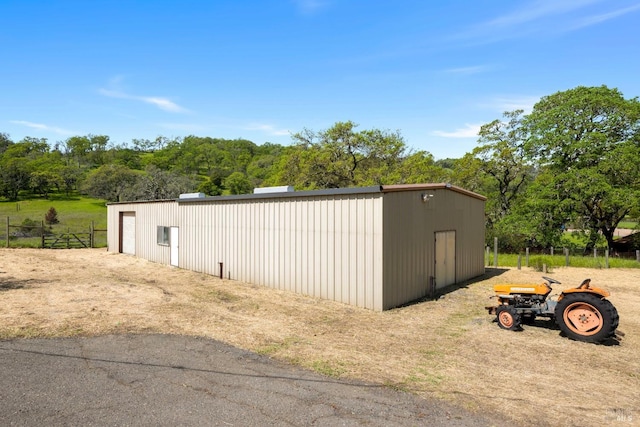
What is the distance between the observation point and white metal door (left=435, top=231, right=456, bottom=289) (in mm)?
13086

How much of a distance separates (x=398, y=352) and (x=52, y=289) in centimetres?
1102

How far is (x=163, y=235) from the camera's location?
19.6m

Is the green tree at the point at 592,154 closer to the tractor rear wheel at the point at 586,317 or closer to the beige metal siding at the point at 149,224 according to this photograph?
the tractor rear wheel at the point at 586,317

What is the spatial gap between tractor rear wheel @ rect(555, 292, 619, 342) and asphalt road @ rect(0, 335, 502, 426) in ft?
14.5

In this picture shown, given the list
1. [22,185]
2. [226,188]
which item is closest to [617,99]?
[226,188]

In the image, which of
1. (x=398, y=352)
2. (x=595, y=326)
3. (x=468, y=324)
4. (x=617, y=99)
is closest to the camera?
(x=398, y=352)

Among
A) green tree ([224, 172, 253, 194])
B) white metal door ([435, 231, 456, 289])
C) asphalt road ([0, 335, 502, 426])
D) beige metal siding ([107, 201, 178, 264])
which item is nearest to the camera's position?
asphalt road ([0, 335, 502, 426])

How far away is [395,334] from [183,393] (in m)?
4.60

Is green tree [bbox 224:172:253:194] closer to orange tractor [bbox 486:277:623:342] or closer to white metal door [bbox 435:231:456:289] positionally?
white metal door [bbox 435:231:456:289]

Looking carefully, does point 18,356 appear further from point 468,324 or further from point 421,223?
point 421,223

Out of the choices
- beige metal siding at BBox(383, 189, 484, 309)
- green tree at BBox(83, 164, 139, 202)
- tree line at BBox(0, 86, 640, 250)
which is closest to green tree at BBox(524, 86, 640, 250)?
tree line at BBox(0, 86, 640, 250)

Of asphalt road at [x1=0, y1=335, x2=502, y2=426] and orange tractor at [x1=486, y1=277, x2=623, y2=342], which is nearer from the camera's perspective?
asphalt road at [x1=0, y1=335, x2=502, y2=426]

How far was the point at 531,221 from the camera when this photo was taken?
25062 millimetres

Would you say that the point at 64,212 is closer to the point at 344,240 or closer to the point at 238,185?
the point at 238,185
